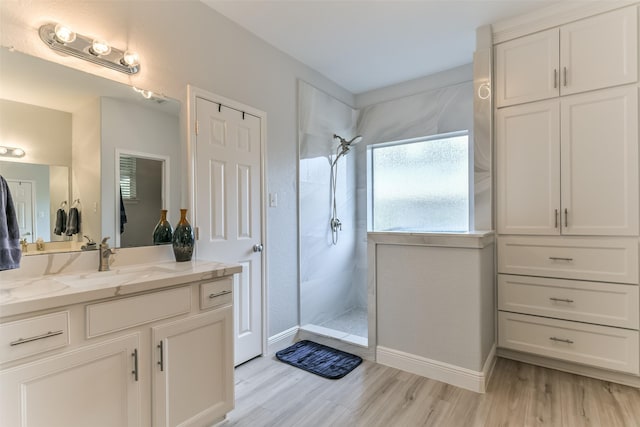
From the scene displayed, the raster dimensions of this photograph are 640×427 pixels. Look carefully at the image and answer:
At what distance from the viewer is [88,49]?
63.9 inches

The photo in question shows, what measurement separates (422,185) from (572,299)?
1.75 metres

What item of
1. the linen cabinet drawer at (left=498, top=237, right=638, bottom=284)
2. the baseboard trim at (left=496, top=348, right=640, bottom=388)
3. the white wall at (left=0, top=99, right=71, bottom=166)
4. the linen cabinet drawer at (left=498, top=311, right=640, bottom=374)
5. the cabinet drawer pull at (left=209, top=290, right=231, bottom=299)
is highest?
the white wall at (left=0, top=99, right=71, bottom=166)

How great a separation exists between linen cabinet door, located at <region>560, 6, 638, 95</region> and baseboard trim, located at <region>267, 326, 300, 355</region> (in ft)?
9.23

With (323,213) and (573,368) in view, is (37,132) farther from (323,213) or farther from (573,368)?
(573,368)

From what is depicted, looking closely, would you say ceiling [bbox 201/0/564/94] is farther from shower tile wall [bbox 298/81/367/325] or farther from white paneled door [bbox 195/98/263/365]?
white paneled door [bbox 195/98/263/365]

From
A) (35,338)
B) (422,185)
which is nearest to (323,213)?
(422,185)

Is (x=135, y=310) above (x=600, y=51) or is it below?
below

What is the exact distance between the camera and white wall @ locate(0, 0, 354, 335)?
1549mm

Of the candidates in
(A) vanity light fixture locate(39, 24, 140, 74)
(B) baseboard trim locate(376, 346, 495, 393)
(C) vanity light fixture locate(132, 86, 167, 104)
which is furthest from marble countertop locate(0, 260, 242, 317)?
(B) baseboard trim locate(376, 346, 495, 393)

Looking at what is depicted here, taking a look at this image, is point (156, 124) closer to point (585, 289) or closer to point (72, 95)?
point (72, 95)

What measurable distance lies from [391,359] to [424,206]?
1.81 m

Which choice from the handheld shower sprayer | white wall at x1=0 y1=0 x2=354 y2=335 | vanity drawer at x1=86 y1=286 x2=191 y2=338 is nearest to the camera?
vanity drawer at x1=86 y1=286 x2=191 y2=338

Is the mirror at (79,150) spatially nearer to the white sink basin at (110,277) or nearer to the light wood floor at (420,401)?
the white sink basin at (110,277)

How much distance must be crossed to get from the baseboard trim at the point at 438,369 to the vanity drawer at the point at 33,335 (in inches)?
76.9
